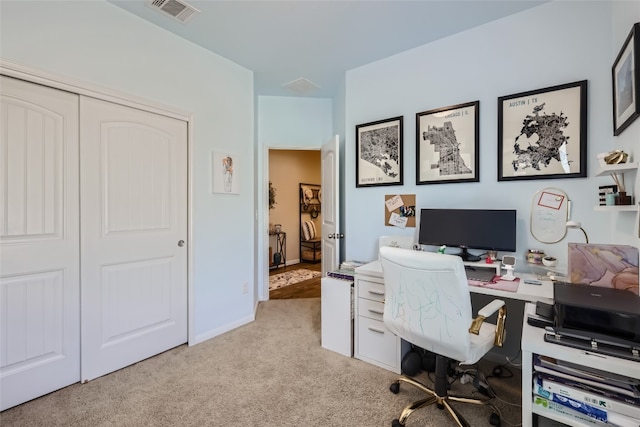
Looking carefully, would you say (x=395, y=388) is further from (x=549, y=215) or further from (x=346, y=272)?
(x=549, y=215)

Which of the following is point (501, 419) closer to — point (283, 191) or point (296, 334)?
point (296, 334)

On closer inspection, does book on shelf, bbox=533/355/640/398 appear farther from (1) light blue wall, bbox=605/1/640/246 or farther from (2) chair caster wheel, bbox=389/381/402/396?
(2) chair caster wheel, bbox=389/381/402/396

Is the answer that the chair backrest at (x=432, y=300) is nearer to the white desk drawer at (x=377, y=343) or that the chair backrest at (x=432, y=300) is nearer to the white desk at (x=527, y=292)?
the white desk at (x=527, y=292)

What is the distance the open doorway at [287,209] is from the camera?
5.69 metres

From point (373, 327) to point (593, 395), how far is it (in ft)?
4.25

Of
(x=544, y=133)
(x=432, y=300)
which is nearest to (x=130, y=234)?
(x=432, y=300)

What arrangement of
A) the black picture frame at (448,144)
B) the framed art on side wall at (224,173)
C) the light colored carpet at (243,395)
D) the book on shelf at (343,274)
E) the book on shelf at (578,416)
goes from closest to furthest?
the book on shelf at (578,416) < the light colored carpet at (243,395) < the black picture frame at (448,144) < the book on shelf at (343,274) < the framed art on side wall at (224,173)

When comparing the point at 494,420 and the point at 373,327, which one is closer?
the point at 494,420

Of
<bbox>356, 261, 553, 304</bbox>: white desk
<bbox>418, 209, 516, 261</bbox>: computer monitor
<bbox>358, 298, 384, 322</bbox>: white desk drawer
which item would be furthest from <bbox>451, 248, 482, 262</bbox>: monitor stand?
<bbox>358, 298, 384, 322</bbox>: white desk drawer

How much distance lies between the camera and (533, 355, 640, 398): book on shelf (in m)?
1.09

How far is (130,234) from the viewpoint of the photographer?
222cm

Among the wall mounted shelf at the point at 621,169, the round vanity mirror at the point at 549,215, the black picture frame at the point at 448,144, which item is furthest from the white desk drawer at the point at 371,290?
the wall mounted shelf at the point at 621,169

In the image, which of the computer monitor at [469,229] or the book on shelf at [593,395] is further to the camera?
the computer monitor at [469,229]

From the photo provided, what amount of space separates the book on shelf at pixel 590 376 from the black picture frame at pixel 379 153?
1.81 m
